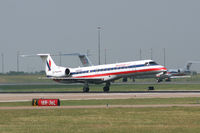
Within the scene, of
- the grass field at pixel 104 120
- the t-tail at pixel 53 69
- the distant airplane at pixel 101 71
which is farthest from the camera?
the t-tail at pixel 53 69

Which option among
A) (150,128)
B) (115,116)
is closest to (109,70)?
(115,116)

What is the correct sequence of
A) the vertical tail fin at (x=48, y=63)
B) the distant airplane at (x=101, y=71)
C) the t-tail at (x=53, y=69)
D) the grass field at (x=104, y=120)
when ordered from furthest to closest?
the vertical tail fin at (x=48, y=63) → the t-tail at (x=53, y=69) → the distant airplane at (x=101, y=71) → the grass field at (x=104, y=120)

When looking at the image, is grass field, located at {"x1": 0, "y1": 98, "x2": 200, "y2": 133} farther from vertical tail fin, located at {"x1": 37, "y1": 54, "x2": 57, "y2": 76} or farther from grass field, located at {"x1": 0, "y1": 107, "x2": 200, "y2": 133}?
vertical tail fin, located at {"x1": 37, "y1": 54, "x2": 57, "y2": 76}

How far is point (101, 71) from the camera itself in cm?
6894

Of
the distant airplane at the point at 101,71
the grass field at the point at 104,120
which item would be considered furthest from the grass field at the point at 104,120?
the distant airplane at the point at 101,71

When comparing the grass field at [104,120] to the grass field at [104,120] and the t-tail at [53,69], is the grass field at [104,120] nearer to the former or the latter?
the grass field at [104,120]

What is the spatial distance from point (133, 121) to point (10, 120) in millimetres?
7678

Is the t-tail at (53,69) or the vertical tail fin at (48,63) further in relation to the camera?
the vertical tail fin at (48,63)

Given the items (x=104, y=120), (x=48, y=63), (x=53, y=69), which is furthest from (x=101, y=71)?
(x=104, y=120)

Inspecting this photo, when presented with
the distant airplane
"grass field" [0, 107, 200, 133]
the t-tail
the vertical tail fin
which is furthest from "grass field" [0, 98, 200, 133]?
the vertical tail fin

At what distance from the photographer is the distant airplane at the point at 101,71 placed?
6512 centimetres

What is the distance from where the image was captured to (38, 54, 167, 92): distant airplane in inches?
2564

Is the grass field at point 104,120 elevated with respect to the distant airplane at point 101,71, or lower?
lower

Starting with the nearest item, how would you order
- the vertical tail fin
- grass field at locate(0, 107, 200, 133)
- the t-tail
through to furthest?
grass field at locate(0, 107, 200, 133), the t-tail, the vertical tail fin
